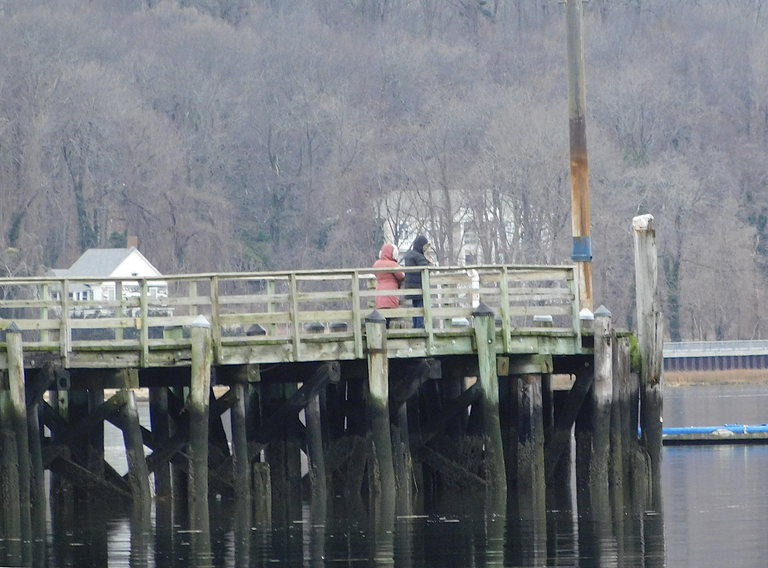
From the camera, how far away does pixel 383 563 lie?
18.3m

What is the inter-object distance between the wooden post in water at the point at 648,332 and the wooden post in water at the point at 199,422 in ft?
21.6

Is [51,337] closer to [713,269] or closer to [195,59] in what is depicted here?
[713,269]

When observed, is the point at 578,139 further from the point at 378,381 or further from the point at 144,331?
the point at 144,331

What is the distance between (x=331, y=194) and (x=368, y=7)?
96.2ft

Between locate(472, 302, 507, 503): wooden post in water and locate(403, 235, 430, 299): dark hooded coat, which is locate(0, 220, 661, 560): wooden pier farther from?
locate(403, 235, 430, 299): dark hooded coat

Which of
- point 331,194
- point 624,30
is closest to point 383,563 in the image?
point 331,194

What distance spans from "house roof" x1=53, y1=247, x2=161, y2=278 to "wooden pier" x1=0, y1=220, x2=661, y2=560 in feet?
207

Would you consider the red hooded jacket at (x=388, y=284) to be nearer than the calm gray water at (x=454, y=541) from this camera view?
No

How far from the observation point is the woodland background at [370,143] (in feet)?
276

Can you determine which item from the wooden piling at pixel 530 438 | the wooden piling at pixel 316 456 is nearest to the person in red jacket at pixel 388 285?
the wooden piling at pixel 316 456

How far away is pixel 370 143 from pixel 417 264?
72.3 meters

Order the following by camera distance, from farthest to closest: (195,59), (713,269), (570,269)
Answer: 1. (195,59)
2. (713,269)
3. (570,269)

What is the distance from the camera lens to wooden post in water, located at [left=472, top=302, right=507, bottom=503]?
76.1ft

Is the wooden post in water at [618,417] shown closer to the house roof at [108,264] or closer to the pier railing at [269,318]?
the pier railing at [269,318]
